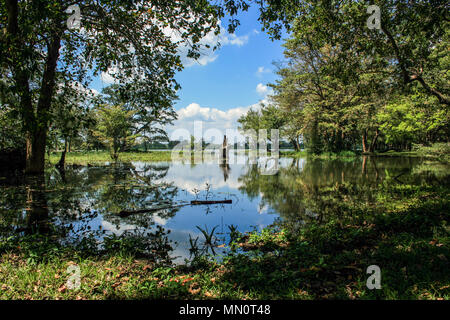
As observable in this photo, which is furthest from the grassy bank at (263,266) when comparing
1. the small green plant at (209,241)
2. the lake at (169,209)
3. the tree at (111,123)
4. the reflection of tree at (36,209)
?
the tree at (111,123)

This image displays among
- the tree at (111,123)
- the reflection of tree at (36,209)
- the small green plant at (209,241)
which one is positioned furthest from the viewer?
the tree at (111,123)

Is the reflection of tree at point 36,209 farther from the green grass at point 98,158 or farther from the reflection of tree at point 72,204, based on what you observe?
the green grass at point 98,158

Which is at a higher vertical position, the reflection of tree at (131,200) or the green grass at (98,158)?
the green grass at (98,158)

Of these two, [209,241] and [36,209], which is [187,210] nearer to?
[209,241]

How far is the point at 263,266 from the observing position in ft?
11.6

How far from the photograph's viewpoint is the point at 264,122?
51688 mm

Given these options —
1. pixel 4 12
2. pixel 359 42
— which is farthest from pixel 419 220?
pixel 4 12

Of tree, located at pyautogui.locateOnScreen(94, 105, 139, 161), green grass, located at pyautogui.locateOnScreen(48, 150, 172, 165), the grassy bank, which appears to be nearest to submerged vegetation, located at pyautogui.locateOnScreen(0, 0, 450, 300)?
the grassy bank

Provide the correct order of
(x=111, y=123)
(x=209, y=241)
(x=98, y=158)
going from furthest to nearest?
(x=98, y=158)
(x=111, y=123)
(x=209, y=241)

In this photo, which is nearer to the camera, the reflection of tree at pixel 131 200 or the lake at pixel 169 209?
the lake at pixel 169 209

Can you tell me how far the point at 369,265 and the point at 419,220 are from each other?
2918 millimetres

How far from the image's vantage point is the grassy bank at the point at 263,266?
2777 millimetres

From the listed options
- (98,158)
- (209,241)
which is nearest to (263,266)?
(209,241)
